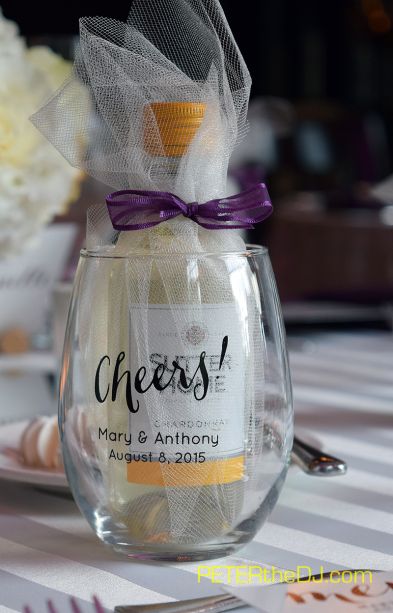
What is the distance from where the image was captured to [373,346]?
4.18ft

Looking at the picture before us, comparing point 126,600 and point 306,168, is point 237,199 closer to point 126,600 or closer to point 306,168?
point 126,600

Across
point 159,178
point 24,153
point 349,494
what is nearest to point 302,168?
point 24,153

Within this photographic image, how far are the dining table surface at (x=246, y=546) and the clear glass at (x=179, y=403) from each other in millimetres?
21

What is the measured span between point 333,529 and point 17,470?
219 millimetres

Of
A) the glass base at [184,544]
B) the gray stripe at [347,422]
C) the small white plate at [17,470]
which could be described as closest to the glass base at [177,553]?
the glass base at [184,544]

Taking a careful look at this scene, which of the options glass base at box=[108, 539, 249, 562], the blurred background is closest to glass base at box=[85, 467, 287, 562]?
glass base at box=[108, 539, 249, 562]

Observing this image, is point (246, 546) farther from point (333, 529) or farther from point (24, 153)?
point (24, 153)

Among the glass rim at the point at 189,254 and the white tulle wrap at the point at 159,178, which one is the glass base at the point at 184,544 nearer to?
the white tulle wrap at the point at 159,178

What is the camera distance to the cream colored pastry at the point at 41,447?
27.8 inches

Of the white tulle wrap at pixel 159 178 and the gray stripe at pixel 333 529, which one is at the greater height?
the white tulle wrap at pixel 159 178

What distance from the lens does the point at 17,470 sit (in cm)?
67

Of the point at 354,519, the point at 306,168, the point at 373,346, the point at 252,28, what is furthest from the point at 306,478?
the point at 252,28

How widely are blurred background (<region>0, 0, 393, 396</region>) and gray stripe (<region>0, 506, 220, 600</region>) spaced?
38cm

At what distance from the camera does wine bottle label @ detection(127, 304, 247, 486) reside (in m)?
0.55
